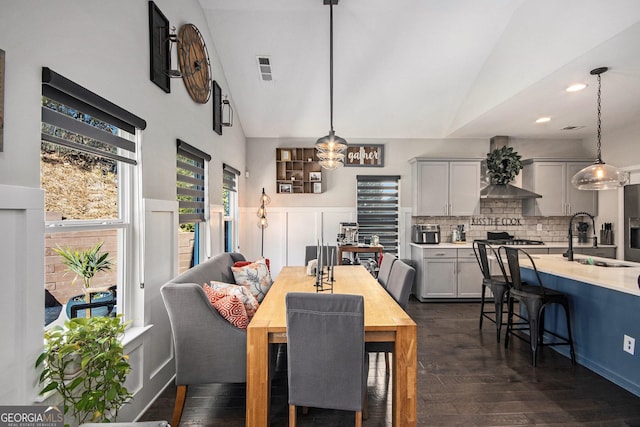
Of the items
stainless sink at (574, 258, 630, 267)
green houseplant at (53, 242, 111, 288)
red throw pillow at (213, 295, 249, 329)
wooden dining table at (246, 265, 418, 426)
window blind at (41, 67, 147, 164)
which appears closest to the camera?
window blind at (41, 67, 147, 164)

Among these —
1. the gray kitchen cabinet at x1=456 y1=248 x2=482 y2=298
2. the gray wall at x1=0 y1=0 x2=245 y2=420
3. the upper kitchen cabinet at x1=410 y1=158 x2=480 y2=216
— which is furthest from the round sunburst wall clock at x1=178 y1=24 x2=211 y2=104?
the gray kitchen cabinet at x1=456 y1=248 x2=482 y2=298

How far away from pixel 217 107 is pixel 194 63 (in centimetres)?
81

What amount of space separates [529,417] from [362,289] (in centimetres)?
139

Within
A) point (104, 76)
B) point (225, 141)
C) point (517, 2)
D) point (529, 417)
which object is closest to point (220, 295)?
point (104, 76)

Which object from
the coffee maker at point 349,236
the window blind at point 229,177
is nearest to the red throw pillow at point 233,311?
the window blind at point 229,177

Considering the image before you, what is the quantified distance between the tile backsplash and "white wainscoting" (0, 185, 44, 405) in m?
4.94

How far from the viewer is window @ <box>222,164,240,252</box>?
14.6ft

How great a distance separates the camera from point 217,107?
3.86 metres

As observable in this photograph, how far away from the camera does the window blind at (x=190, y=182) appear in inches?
112

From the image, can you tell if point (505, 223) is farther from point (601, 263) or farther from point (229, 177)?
point (229, 177)

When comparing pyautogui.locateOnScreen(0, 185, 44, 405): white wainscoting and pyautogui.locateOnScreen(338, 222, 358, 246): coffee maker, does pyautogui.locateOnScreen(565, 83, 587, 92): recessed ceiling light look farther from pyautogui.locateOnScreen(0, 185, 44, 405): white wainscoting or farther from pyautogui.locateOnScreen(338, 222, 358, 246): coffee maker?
pyautogui.locateOnScreen(0, 185, 44, 405): white wainscoting

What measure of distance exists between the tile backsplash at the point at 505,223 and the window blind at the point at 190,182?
3.51 metres

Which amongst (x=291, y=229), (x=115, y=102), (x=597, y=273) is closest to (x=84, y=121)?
(x=115, y=102)

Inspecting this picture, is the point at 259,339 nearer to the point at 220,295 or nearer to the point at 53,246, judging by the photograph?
the point at 220,295
